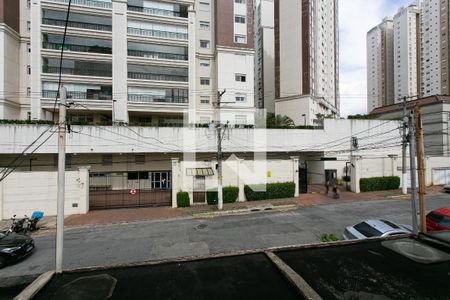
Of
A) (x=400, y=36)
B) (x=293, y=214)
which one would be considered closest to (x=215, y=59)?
(x=293, y=214)

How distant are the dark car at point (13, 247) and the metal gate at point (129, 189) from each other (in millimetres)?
8240

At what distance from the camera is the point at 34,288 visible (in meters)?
3.23

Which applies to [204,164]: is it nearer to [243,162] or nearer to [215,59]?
[243,162]

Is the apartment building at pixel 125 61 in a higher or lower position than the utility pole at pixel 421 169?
higher

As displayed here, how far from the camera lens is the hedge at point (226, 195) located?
17.9 m

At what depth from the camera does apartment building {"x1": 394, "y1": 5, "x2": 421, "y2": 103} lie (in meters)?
65.3

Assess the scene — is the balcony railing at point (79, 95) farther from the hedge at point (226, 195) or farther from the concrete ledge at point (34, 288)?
the concrete ledge at point (34, 288)

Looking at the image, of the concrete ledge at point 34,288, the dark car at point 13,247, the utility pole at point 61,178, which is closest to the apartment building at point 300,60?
the utility pole at point 61,178

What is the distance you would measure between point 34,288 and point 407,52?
305 feet

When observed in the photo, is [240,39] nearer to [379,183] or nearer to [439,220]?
[379,183]

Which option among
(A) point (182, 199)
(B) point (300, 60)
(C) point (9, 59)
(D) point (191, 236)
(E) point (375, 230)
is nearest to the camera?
(E) point (375, 230)

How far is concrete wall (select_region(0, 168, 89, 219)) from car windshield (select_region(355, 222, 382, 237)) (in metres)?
17.3

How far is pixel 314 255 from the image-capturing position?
4.39m

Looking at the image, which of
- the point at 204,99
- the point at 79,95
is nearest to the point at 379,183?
the point at 204,99
